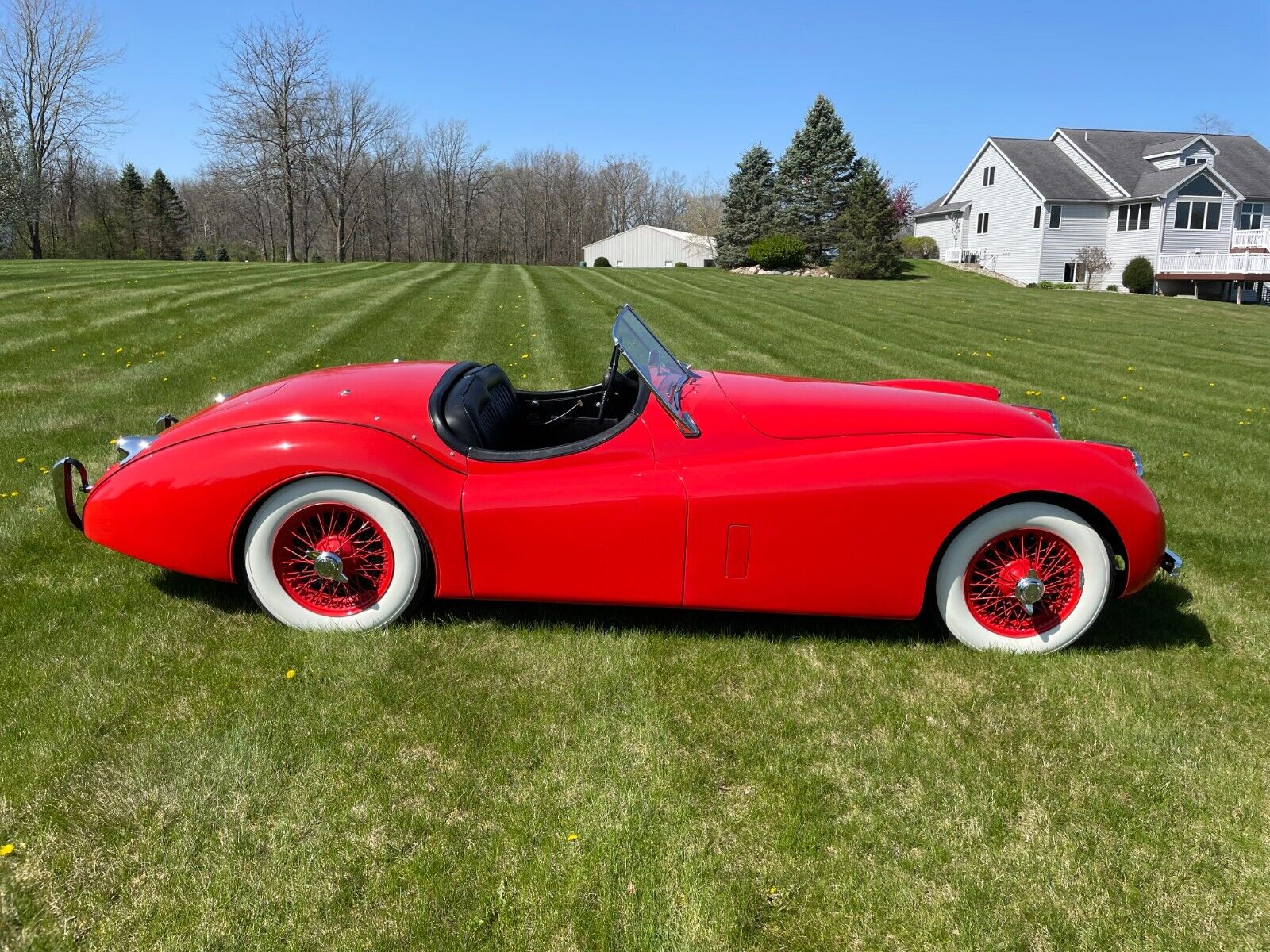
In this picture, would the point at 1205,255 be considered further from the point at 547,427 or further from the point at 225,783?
the point at 225,783

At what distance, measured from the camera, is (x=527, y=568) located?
3.42 m

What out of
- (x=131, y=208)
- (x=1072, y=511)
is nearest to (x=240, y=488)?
(x=1072, y=511)

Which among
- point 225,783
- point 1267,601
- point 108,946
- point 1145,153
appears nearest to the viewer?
point 108,946

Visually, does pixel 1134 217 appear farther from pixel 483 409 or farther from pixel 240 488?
pixel 240 488

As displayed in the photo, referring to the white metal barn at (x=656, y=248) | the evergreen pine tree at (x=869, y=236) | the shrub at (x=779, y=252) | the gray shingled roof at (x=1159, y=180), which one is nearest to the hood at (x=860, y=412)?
the evergreen pine tree at (x=869, y=236)

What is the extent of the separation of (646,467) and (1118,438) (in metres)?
5.73

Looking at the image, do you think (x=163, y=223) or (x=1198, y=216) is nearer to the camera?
(x=1198, y=216)

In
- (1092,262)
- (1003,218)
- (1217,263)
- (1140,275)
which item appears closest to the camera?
(1217,263)

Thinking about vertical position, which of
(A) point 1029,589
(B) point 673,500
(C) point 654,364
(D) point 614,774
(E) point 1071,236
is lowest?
(D) point 614,774

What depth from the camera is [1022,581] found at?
3.34 metres

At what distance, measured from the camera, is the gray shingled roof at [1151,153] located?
119ft

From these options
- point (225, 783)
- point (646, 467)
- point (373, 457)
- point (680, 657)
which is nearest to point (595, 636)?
point (680, 657)

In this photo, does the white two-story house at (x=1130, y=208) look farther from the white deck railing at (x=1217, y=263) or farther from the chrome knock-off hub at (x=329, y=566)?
the chrome knock-off hub at (x=329, y=566)

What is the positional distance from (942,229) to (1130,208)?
1163 cm
